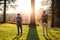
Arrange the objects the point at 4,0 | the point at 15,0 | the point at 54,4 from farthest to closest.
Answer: the point at 15,0 → the point at 4,0 → the point at 54,4

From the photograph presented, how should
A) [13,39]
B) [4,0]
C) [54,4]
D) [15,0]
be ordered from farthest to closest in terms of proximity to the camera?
[15,0]
[4,0]
[54,4]
[13,39]

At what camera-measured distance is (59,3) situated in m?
39.9

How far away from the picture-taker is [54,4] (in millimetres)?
37719

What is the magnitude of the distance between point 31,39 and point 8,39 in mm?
1782

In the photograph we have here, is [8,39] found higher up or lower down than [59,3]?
lower down

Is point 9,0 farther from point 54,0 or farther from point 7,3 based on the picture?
Result: point 54,0

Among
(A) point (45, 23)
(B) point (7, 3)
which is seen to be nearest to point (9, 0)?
(B) point (7, 3)

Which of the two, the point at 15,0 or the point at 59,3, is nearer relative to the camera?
the point at 59,3

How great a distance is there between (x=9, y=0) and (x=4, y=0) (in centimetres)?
275

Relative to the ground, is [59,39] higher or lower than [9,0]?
lower

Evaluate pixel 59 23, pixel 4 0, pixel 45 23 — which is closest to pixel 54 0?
pixel 59 23

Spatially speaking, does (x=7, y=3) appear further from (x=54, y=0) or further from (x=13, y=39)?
(x=13, y=39)

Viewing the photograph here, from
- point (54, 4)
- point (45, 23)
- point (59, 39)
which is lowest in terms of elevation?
point (59, 39)

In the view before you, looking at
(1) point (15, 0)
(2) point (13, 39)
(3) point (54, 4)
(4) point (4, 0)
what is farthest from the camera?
(1) point (15, 0)
